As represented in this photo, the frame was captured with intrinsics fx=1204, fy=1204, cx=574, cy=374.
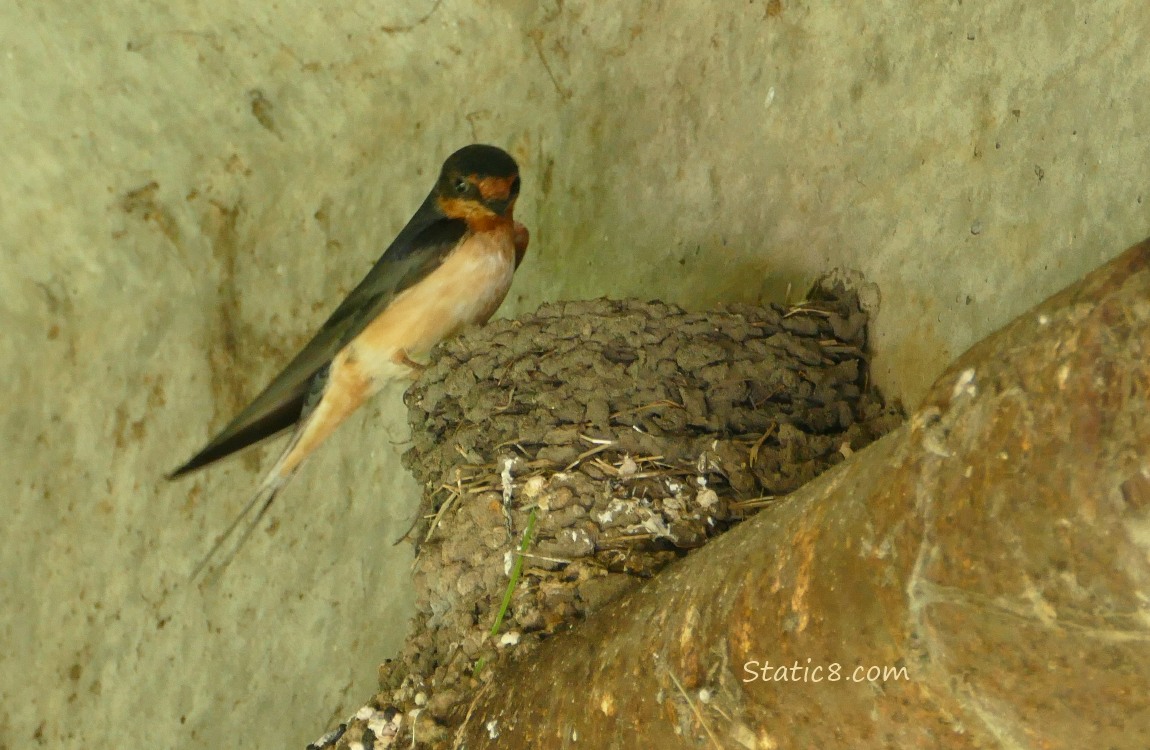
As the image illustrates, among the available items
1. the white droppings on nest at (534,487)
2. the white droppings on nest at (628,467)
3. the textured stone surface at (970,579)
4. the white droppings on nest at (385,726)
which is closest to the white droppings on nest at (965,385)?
the textured stone surface at (970,579)

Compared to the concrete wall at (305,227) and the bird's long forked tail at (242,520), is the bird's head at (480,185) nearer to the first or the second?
the concrete wall at (305,227)

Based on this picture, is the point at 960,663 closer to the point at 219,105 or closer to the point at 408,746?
the point at 408,746

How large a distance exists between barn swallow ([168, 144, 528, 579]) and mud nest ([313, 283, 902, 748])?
14.2 inches

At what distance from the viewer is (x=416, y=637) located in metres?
3.15

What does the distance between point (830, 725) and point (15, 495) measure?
296 cm

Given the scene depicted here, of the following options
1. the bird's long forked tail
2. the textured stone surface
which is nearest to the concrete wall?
the bird's long forked tail

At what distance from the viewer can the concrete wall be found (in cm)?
304

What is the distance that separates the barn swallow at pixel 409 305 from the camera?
3.70 m

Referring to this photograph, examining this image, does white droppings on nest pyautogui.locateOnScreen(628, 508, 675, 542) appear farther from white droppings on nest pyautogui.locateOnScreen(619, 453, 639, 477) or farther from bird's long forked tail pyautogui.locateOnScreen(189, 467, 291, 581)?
bird's long forked tail pyautogui.locateOnScreen(189, 467, 291, 581)

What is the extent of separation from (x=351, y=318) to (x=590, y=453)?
1206 millimetres

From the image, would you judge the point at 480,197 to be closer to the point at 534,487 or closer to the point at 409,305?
the point at 409,305

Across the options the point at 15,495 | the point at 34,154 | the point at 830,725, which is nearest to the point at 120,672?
the point at 15,495

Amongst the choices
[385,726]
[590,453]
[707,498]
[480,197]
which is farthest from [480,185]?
[385,726]

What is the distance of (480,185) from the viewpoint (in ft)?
12.2
